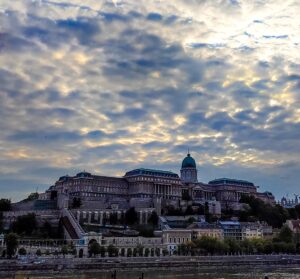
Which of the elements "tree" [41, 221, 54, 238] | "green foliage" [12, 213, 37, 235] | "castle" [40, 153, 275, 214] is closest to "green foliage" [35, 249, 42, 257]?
"tree" [41, 221, 54, 238]

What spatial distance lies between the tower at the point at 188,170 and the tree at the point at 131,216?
34.1 m

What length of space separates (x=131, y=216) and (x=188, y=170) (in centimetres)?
3821

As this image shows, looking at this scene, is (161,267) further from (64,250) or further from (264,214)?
(264,214)

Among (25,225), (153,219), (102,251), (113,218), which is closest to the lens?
(102,251)

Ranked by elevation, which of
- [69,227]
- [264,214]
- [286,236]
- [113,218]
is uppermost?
[264,214]

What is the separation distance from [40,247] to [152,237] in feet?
66.2

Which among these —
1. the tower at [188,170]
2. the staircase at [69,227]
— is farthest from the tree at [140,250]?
the tower at [188,170]

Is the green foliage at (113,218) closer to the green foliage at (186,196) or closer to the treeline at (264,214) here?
the green foliage at (186,196)

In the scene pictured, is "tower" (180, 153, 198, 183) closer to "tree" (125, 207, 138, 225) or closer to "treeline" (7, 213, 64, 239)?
"tree" (125, 207, 138, 225)

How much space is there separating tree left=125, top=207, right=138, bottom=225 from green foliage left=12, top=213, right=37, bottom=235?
18285mm

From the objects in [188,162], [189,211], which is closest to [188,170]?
[188,162]

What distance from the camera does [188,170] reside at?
134m

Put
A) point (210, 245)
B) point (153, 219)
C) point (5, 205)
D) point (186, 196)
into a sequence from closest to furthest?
point (210, 245) → point (153, 219) → point (5, 205) → point (186, 196)

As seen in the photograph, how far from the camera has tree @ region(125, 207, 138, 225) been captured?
98.0m
